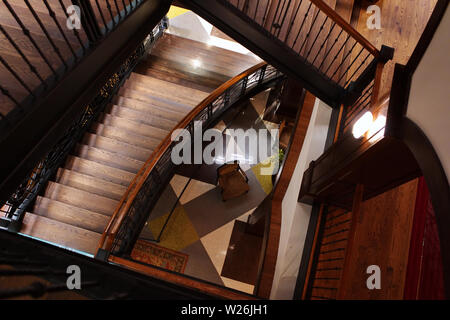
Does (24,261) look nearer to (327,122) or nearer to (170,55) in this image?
(327,122)

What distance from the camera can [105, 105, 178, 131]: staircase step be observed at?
16.7 feet

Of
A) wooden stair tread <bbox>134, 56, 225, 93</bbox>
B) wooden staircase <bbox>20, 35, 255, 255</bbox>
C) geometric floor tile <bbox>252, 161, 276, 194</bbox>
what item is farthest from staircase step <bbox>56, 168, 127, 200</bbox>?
geometric floor tile <bbox>252, 161, 276, 194</bbox>

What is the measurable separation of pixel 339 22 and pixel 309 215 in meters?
2.02

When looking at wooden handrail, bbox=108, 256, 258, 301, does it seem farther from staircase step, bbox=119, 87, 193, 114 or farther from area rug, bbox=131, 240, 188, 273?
staircase step, bbox=119, 87, 193, 114

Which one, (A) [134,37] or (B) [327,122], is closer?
(A) [134,37]

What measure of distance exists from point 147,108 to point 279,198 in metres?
2.80

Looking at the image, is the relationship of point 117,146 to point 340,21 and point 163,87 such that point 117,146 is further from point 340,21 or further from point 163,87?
point 340,21

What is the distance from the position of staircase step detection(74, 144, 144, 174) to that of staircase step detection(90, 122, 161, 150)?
12.9 inches

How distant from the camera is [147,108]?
5.25 m

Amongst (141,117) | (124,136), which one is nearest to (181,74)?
(141,117)

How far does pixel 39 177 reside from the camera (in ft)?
13.7

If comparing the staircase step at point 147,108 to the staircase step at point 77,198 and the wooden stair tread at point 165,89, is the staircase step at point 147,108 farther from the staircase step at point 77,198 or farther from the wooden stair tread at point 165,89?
the staircase step at point 77,198
